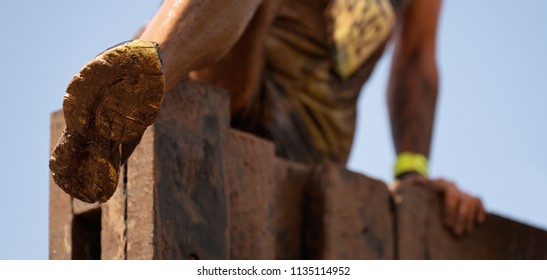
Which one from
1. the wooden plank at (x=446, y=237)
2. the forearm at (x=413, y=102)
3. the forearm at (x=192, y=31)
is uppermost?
the forearm at (x=192, y=31)

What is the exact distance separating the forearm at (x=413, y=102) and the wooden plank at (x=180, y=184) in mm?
1298

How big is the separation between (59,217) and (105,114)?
2.57 ft

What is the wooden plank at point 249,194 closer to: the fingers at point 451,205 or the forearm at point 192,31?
the forearm at point 192,31

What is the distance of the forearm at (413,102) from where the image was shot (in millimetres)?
4914

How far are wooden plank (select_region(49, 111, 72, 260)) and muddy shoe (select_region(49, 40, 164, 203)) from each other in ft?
2.02

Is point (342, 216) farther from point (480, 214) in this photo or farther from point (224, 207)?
point (480, 214)

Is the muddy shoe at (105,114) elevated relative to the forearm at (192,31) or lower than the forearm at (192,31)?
lower

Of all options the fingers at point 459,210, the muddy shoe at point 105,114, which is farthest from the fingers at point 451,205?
the muddy shoe at point 105,114

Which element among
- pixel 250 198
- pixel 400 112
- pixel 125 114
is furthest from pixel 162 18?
pixel 400 112

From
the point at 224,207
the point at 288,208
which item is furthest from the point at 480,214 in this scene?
the point at 224,207

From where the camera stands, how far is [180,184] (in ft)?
11.7

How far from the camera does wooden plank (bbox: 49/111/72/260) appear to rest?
3.67 meters

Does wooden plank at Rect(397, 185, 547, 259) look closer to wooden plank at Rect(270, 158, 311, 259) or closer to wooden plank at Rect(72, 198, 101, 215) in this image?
wooden plank at Rect(270, 158, 311, 259)

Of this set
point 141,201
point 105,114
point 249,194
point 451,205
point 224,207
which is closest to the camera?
point 105,114
